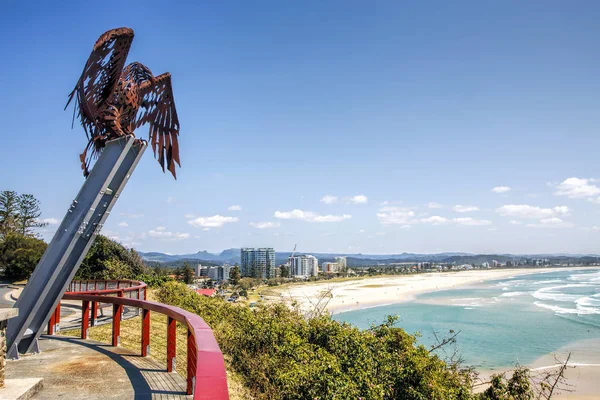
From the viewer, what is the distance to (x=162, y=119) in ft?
27.3

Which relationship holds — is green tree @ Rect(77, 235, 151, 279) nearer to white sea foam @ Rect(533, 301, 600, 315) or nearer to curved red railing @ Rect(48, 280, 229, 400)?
curved red railing @ Rect(48, 280, 229, 400)

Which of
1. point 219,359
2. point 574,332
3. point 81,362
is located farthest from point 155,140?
point 574,332

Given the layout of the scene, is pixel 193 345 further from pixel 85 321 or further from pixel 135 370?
pixel 85 321

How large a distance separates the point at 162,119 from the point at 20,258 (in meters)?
26.3

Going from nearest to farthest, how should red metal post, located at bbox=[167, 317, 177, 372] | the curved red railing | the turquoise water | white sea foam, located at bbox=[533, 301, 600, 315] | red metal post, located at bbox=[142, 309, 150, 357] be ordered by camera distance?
the curved red railing
red metal post, located at bbox=[167, 317, 177, 372]
red metal post, located at bbox=[142, 309, 150, 357]
the turquoise water
white sea foam, located at bbox=[533, 301, 600, 315]

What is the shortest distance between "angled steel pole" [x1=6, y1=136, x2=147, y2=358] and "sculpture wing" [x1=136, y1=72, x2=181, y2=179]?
125cm

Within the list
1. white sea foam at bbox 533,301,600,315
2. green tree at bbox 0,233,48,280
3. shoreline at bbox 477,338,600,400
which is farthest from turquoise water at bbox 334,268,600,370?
green tree at bbox 0,233,48,280

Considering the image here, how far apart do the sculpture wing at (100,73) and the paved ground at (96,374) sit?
135 inches

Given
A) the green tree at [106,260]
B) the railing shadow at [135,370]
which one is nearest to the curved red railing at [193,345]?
the railing shadow at [135,370]

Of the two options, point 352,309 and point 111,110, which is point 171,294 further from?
point 352,309

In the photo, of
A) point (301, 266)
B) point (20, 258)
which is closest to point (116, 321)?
point (20, 258)

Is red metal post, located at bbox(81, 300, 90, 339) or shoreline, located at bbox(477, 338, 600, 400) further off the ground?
red metal post, located at bbox(81, 300, 90, 339)

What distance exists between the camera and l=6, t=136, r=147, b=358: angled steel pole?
640 cm

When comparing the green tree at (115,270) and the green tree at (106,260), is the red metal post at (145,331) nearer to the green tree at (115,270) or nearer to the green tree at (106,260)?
the green tree at (115,270)
